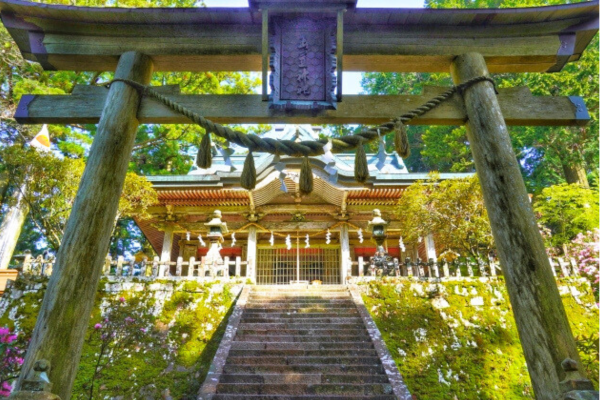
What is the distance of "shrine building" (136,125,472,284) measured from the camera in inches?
440

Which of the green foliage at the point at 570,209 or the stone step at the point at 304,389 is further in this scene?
the green foliage at the point at 570,209

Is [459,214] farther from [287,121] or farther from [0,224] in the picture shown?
[0,224]

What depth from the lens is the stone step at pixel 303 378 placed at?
5.41m

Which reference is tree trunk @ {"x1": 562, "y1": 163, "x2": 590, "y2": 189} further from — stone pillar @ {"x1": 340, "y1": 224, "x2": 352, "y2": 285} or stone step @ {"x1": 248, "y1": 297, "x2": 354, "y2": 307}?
stone step @ {"x1": 248, "y1": 297, "x2": 354, "y2": 307}

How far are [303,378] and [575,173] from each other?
14.4 metres

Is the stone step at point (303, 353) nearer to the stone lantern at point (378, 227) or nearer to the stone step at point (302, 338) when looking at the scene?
the stone step at point (302, 338)

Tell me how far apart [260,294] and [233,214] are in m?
4.74

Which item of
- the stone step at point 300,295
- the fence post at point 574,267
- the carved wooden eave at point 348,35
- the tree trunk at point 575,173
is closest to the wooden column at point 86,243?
the carved wooden eave at point 348,35

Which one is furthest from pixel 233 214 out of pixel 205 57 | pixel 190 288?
pixel 205 57

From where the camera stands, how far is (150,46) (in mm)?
3840

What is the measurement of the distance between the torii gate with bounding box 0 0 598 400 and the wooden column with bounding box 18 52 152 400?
14 millimetres

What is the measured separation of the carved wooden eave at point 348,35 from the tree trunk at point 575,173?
12.7 meters

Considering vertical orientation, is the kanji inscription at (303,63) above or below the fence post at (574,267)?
above

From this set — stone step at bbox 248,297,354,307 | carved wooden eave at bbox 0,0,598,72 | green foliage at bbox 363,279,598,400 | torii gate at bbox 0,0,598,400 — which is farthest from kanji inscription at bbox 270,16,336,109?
stone step at bbox 248,297,354,307
